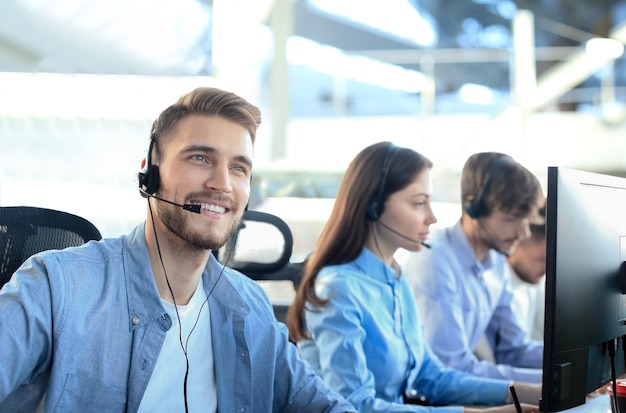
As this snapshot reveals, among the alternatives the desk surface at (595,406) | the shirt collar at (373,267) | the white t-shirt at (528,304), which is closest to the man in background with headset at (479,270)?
the white t-shirt at (528,304)

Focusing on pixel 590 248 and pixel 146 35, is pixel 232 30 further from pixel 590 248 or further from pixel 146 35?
pixel 590 248

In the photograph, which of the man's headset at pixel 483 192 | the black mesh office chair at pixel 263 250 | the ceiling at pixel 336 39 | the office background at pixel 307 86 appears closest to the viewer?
the black mesh office chair at pixel 263 250

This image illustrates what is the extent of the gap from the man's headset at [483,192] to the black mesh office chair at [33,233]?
1.19m

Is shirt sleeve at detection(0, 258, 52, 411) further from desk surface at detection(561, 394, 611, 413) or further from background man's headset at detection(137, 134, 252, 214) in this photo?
desk surface at detection(561, 394, 611, 413)

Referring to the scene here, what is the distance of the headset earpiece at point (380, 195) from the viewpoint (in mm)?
1765

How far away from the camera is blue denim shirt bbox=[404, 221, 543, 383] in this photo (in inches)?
78.6

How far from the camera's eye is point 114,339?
1086 millimetres

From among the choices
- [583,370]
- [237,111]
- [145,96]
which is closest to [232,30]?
[145,96]

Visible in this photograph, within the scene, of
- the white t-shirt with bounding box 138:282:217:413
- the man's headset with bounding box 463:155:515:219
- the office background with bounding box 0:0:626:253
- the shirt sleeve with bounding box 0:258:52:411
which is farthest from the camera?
the office background with bounding box 0:0:626:253

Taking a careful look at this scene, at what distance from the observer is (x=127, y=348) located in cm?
109

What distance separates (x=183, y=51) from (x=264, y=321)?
341 cm

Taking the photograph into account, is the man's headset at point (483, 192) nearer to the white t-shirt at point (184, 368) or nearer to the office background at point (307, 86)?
the office background at point (307, 86)

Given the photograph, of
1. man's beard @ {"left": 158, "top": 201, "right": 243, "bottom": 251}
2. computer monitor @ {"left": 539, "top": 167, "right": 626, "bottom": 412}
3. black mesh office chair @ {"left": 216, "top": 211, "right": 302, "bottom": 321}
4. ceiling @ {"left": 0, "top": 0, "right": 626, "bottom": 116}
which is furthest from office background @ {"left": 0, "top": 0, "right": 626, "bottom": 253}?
black mesh office chair @ {"left": 216, "top": 211, "right": 302, "bottom": 321}

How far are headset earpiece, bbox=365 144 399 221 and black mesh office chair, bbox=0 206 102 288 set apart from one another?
0.67 m
